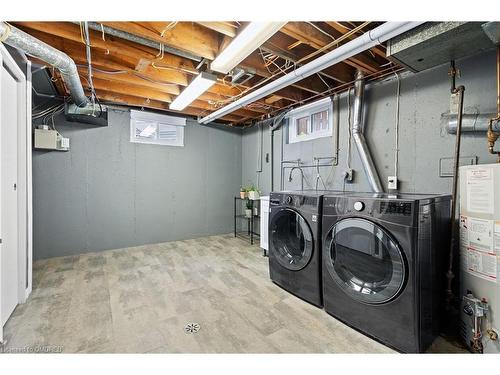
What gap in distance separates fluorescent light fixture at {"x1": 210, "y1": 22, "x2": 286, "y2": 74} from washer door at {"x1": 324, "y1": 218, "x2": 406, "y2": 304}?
1.49 meters

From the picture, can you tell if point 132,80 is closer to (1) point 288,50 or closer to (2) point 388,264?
(1) point 288,50

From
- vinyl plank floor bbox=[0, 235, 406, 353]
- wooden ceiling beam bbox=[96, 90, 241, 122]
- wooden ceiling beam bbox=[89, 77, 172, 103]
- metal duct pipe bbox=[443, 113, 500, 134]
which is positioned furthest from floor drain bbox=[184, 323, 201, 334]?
wooden ceiling beam bbox=[96, 90, 241, 122]

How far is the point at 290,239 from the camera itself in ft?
7.57

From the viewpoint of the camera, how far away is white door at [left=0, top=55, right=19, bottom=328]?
66.2 inches

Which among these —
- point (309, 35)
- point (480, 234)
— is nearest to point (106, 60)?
point (309, 35)

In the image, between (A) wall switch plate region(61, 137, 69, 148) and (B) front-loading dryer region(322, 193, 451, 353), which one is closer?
(B) front-loading dryer region(322, 193, 451, 353)

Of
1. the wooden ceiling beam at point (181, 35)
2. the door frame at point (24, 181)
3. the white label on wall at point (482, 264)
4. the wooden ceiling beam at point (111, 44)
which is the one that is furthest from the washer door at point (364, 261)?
the door frame at point (24, 181)

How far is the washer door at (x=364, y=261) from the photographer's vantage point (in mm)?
1487

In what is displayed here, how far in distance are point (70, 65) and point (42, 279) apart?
2.32 m

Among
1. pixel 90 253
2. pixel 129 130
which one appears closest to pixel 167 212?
pixel 90 253

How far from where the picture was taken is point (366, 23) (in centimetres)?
158

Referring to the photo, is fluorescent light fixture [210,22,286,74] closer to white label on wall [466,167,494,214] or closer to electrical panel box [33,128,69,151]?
white label on wall [466,167,494,214]
